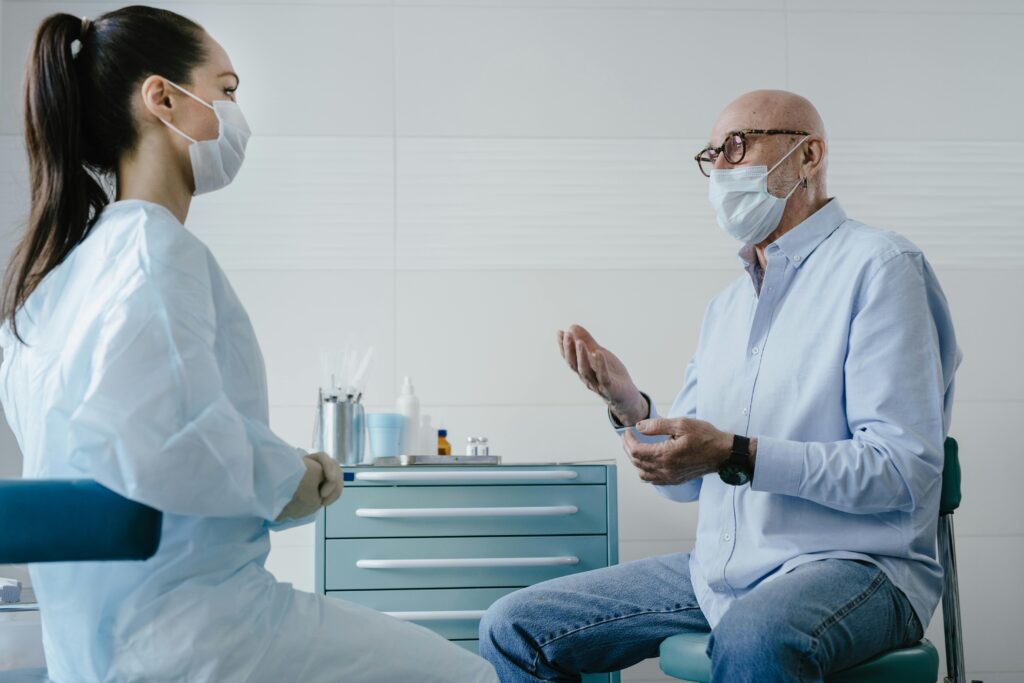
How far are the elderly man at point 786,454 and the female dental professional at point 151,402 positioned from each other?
1.92 feet

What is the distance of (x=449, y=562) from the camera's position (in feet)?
8.46

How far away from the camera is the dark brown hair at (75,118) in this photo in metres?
1.31

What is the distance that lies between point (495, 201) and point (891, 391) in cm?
181

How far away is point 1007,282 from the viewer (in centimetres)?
340

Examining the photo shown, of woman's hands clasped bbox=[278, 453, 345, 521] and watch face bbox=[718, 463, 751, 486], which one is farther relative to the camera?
watch face bbox=[718, 463, 751, 486]

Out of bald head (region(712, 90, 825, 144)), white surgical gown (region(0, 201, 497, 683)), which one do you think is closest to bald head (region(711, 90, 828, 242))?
bald head (region(712, 90, 825, 144))

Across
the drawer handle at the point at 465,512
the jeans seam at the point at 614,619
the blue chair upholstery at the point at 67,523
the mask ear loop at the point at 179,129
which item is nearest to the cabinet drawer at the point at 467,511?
the drawer handle at the point at 465,512

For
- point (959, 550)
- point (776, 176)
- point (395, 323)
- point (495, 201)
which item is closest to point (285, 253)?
point (395, 323)

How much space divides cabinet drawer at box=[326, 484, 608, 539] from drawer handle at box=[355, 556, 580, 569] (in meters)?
0.06

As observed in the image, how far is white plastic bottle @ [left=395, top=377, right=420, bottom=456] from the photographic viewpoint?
295cm

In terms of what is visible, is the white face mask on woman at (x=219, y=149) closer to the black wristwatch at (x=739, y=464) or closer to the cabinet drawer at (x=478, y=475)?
the black wristwatch at (x=739, y=464)

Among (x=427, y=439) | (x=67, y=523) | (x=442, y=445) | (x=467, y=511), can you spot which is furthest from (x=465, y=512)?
(x=67, y=523)

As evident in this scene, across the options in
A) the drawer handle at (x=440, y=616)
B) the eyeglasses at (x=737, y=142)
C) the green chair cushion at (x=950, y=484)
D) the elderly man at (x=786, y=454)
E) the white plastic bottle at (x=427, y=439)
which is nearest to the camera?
the elderly man at (x=786, y=454)

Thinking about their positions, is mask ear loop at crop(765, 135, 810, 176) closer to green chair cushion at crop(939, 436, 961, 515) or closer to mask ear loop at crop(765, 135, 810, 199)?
mask ear loop at crop(765, 135, 810, 199)
